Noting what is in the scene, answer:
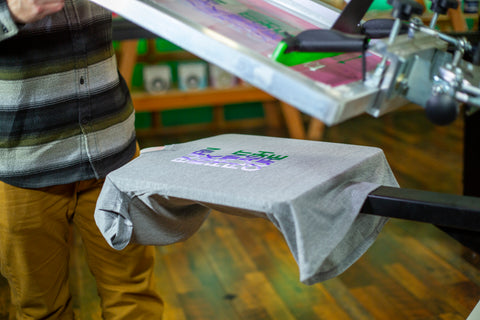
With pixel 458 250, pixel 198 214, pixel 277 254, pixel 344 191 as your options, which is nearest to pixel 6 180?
pixel 198 214

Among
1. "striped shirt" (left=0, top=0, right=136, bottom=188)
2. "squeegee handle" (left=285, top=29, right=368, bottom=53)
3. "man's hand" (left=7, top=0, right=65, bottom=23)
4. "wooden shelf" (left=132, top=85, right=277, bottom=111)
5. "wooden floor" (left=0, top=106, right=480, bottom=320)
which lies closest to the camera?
"squeegee handle" (left=285, top=29, right=368, bottom=53)

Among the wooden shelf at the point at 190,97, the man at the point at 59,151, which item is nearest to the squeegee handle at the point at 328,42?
the man at the point at 59,151

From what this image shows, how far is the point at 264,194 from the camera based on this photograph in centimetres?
88

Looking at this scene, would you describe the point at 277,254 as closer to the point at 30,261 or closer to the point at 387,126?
the point at 30,261

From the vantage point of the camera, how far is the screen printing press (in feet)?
2.72

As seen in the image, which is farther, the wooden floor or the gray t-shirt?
the wooden floor

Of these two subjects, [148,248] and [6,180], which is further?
[148,248]

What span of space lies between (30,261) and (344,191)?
2.53 ft

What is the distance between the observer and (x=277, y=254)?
7.24ft

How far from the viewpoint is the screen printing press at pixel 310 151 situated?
0.83 m

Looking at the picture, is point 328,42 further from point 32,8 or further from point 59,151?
point 59,151

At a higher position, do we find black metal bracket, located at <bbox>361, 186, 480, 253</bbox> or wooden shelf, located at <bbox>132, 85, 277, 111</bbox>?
black metal bracket, located at <bbox>361, 186, 480, 253</bbox>

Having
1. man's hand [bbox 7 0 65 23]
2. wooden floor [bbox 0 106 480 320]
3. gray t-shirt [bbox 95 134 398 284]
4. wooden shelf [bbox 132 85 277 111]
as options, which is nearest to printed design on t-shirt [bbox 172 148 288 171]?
gray t-shirt [bbox 95 134 398 284]

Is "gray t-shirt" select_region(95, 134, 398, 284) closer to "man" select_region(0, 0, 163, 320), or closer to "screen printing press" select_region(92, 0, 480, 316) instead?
"screen printing press" select_region(92, 0, 480, 316)
